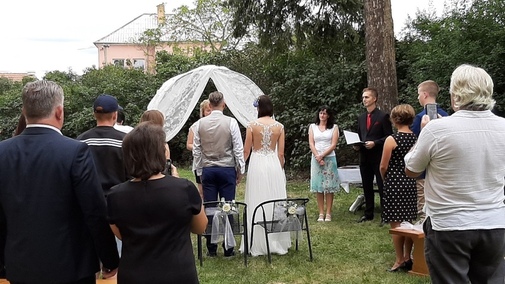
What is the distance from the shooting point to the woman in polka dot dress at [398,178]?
5637 millimetres

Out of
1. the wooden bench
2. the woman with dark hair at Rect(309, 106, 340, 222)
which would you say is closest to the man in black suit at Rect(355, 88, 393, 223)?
the woman with dark hair at Rect(309, 106, 340, 222)

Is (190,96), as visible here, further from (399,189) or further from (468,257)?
(468,257)

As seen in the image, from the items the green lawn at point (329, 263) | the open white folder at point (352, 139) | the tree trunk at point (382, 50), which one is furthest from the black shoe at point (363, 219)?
the tree trunk at point (382, 50)

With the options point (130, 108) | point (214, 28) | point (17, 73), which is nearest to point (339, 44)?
point (130, 108)

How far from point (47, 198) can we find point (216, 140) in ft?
11.1

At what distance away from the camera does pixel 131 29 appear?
55.8m

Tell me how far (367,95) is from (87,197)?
5.49m

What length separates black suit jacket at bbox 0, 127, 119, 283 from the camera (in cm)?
266

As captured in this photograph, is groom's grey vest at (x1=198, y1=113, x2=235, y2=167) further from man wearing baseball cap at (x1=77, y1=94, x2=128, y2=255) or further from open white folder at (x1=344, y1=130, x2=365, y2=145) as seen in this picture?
open white folder at (x1=344, y1=130, x2=365, y2=145)

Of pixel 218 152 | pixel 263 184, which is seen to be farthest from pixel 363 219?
pixel 218 152

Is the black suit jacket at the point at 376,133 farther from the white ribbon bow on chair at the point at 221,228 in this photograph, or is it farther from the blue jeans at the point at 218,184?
the white ribbon bow on chair at the point at 221,228

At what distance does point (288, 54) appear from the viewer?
13.3 meters

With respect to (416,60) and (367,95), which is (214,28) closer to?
(416,60)

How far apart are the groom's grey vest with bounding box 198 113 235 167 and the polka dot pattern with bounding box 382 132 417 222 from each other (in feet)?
5.53
